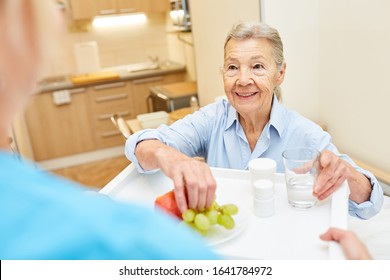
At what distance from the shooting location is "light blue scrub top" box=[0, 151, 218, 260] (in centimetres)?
27

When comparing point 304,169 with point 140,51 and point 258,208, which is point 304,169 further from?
point 140,51

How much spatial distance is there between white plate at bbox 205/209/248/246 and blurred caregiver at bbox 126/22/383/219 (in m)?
0.37

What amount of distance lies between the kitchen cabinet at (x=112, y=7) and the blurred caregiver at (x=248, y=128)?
3.00 meters

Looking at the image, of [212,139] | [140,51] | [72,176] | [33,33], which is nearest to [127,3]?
[140,51]

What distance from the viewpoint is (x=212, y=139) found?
1.56 m

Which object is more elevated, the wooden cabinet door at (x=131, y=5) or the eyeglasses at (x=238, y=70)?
the wooden cabinet door at (x=131, y=5)

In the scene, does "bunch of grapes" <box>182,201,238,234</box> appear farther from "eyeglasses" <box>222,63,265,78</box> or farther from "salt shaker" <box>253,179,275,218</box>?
"eyeglasses" <box>222,63,265,78</box>

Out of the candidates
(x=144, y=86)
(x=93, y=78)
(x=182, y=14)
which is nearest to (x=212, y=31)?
(x=182, y=14)

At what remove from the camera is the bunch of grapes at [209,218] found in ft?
2.68

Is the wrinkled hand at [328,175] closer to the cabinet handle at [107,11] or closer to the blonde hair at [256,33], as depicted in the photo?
the blonde hair at [256,33]

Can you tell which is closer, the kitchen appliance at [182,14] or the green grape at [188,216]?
the green grape at [188,216]

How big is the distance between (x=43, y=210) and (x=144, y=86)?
13.5ft

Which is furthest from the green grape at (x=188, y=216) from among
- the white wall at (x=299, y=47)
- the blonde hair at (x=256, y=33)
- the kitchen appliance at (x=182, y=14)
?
the kitchen appliance at (x=182, y=14)

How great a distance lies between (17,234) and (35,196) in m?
0.03
